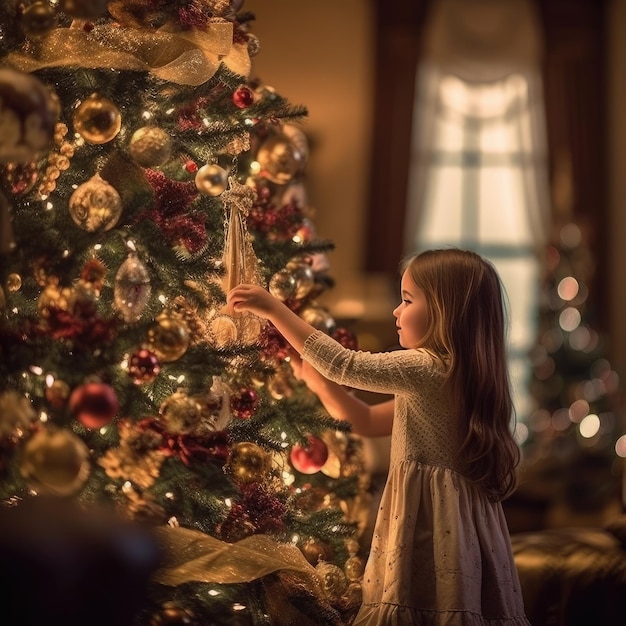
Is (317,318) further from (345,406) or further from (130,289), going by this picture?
(130,289)

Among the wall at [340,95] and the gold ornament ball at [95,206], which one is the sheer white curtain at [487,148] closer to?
the wall at [340,95]

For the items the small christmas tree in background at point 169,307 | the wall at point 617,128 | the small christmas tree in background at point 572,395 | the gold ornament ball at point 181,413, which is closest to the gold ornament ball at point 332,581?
the small christmas tree in background at point 169,307

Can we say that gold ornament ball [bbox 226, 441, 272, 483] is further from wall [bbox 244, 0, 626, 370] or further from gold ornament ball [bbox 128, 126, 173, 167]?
wall [bbox 244, 0, 626, 370]

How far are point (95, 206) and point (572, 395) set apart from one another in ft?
15.7

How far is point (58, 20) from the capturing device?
6.77ft

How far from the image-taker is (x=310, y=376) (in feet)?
7.43

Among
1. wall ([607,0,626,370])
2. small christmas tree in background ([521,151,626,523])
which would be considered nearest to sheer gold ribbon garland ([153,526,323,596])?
small christmas tree in background ([521,151,626,523])

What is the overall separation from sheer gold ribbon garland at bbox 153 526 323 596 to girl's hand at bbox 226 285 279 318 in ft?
1.53

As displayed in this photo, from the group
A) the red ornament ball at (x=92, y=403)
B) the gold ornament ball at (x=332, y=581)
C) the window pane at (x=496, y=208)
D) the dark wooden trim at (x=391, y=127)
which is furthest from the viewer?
the window pane at (x=496, y=208)

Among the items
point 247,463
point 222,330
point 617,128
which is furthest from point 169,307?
point 617,128

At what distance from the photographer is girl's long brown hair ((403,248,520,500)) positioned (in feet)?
6.92

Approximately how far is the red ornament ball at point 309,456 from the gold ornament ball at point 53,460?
2.48 ft

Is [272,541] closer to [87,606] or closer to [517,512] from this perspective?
[87,606]

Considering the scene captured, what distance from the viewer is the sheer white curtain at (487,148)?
7.00 m
